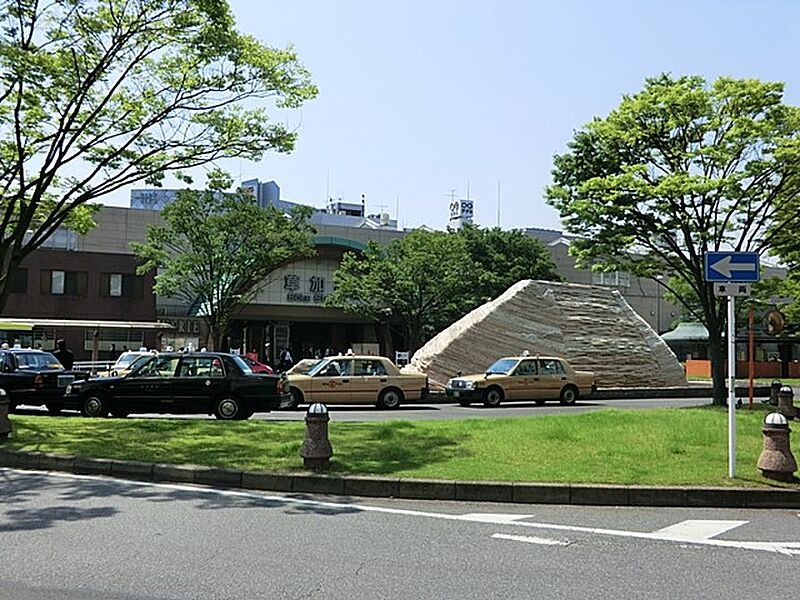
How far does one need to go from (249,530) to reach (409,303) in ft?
120

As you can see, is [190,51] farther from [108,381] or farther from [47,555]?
[47,555]

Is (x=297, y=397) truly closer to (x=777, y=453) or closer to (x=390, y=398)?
(x=390, y=398)

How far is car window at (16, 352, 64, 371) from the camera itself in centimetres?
1955

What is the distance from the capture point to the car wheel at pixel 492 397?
25047 millimetres

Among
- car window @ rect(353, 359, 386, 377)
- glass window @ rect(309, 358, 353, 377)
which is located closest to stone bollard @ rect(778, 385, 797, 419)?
car window @ rect(353, 359, 386, 377)

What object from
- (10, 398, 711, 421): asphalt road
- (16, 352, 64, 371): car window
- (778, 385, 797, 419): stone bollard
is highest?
(16, 352, 64, 371): car window

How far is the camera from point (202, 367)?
17.9 meters

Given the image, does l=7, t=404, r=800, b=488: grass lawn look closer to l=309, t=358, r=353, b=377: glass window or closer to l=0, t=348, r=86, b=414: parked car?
l=0, t=348, r=86, b=414: parked car

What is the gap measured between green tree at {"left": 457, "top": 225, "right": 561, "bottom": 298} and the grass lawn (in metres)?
36.8

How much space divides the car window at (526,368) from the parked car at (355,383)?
3.41 metres

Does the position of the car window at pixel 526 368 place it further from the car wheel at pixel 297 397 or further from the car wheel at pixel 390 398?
the car wheel at pixel 297 397

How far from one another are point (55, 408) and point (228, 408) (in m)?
4.63

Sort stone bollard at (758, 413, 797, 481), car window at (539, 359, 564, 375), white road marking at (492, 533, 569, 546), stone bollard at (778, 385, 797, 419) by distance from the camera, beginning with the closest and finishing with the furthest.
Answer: white road marking at (492, 533, 569, 546), stone bollard at (758, 413, 797, 481), stone bollard at (778, 385, 797, 419), car window at (539, 359, 564, 375)

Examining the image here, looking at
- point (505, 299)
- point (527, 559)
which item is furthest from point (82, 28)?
point (505, 299)
